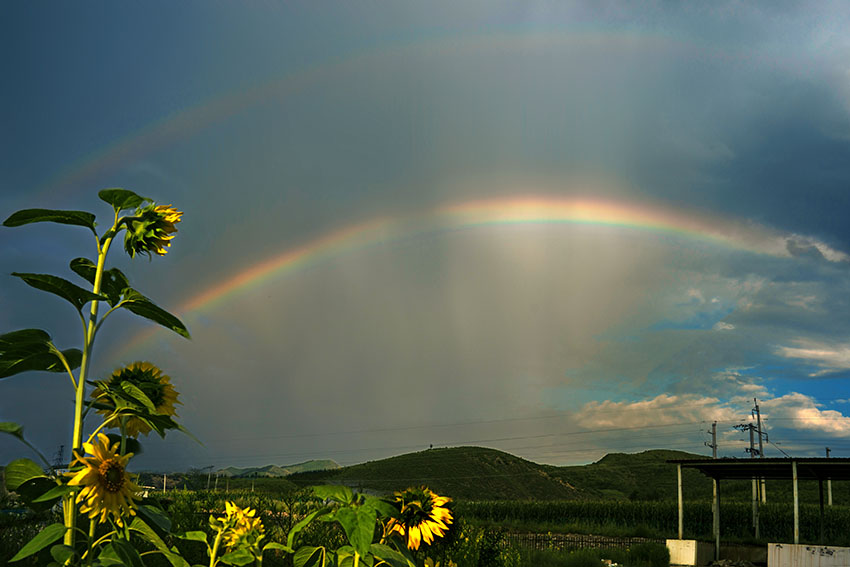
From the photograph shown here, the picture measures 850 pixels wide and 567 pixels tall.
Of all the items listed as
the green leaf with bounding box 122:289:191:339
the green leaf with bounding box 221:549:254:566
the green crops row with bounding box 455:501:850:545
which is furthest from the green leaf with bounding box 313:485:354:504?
the green crops row with bounding box 455:501:850:545

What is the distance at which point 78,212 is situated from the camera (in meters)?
1.94

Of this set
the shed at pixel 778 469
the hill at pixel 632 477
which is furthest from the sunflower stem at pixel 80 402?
the hill at pixel 632 477

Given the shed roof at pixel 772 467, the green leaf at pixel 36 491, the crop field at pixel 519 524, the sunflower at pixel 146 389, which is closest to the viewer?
the green leaf at pixel 36 491

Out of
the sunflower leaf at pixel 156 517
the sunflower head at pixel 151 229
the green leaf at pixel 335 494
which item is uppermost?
the sunflower head at pixel 151 229

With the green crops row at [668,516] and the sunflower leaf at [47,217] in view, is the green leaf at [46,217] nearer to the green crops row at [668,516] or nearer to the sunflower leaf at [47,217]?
the sunflower leaf at [47,217]

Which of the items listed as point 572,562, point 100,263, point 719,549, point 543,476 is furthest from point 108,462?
point 543,476

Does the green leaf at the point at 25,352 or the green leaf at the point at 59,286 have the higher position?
the green leaf at the point at 59,286

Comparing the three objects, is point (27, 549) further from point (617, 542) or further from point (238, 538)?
point (617, 542)

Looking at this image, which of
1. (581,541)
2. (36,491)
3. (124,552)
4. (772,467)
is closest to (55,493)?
(36,491)

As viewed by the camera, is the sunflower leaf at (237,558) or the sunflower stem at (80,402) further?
the sunflower leaf at (237,558)

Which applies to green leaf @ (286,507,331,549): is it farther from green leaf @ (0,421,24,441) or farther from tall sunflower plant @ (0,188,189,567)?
green leaf @ (0,421,24,441)

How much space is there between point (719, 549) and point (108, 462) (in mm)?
23157

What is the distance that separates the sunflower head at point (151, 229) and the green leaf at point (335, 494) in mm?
851

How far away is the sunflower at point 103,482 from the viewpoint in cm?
181
